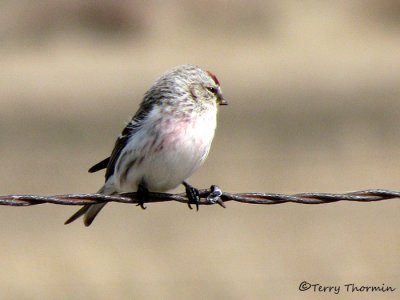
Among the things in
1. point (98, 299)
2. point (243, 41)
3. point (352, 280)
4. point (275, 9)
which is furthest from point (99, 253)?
point (275, 9)

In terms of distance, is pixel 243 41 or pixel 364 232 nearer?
pixel 364 232

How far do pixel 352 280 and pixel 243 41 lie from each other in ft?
33.4

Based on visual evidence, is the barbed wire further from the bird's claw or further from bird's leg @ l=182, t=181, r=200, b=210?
bird's leg @ l=182, t=181, r=200, b=210

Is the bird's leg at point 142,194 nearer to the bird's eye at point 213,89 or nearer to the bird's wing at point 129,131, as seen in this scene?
the bird's wing at point 129,131

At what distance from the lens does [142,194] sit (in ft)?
21.3

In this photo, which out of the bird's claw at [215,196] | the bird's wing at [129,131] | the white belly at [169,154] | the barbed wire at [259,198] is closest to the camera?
the barbed wire at [259,198]

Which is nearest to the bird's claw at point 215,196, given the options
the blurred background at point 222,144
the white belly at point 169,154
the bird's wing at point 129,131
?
the white belly at point 169,154

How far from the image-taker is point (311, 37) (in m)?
21.2

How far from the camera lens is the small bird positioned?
6703 mm

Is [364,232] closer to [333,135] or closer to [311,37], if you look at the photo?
[333,135]

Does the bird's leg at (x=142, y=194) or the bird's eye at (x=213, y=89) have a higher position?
the bird's eye at (x=213, y=89)

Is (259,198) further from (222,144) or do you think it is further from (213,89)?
(222,144)

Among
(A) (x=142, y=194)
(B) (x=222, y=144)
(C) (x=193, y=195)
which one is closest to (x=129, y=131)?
(A) (x=142, y=194)

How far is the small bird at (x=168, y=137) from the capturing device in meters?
6.70
